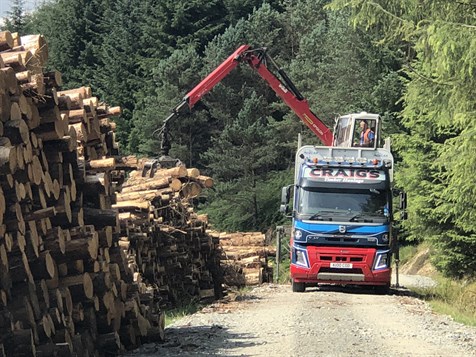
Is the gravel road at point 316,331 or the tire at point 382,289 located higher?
the gravel road at point 316,331

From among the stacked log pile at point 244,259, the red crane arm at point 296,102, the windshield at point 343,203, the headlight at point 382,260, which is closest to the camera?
the headlight at point 382,260

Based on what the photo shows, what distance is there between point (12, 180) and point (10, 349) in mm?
1476

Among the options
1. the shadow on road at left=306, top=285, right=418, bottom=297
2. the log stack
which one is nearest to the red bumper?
the shadow on road at left=306, top=285, right=418, bottom=297

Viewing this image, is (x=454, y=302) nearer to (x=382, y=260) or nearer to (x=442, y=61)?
(x=382, y=260)

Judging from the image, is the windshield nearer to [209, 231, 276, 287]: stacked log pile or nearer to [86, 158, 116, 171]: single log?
[209, 231, 276, 287]: stacked log pile

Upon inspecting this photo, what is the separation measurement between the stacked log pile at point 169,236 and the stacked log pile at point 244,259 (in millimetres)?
1440

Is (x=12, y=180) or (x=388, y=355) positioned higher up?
(x=12, y=180)

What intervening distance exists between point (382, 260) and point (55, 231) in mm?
10922

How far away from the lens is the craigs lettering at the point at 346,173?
18234mm

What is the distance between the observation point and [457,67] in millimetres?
12156

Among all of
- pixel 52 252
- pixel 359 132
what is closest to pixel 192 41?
pixel 359 132

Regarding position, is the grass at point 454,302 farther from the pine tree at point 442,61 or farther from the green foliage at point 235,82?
the green foliage at point 235,82

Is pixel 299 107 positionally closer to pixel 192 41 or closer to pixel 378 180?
pixel 378 180

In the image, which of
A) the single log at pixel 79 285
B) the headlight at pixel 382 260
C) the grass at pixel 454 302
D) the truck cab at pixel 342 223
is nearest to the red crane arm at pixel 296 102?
the grass at pixel 454 302
